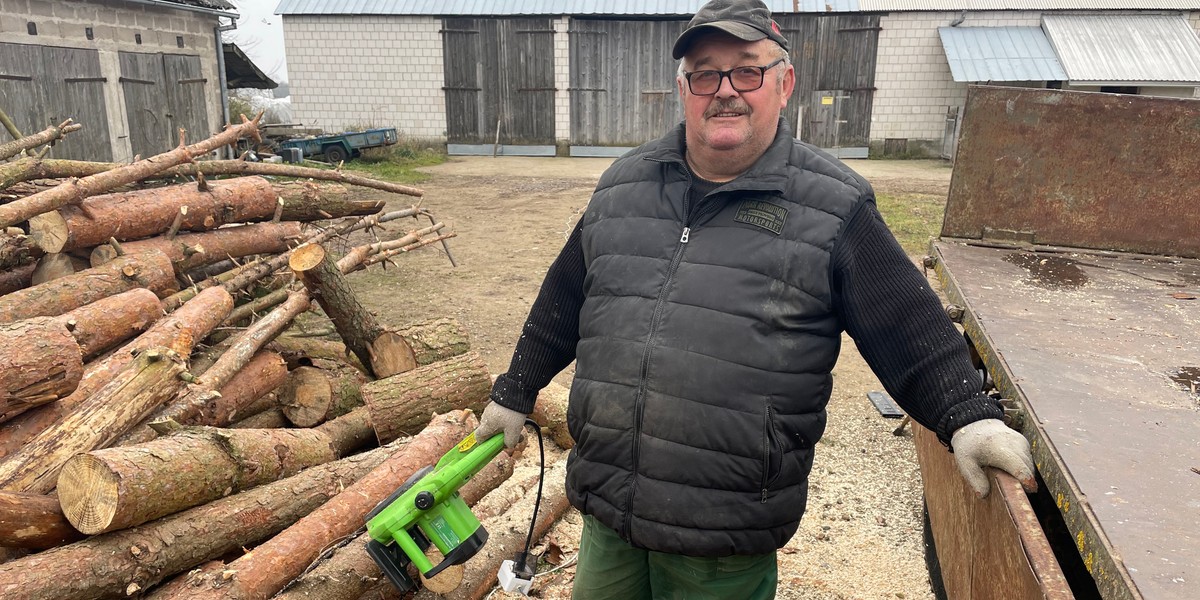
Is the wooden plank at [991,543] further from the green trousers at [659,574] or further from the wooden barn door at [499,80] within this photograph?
the wooden barn door at [499,80]

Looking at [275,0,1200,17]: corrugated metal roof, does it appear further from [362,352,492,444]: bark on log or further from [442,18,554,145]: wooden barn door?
[362,352,492,444]: bark on log

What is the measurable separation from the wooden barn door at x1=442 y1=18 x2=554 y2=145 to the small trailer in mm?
2611

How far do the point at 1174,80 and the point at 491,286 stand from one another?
15498mm

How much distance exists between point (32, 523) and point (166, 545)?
1.44 ft

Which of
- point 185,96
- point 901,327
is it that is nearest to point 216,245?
point 901,327

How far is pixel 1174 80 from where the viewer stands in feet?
51.4

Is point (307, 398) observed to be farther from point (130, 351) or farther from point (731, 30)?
point (731, 30)

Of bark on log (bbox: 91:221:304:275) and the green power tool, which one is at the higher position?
bark on log (bbox: 91:221:304:275)

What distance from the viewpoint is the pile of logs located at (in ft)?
9.25

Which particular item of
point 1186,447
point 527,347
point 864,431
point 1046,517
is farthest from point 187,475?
point 864,431

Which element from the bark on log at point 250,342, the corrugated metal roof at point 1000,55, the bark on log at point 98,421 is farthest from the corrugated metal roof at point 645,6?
the bark on log at point 98,421

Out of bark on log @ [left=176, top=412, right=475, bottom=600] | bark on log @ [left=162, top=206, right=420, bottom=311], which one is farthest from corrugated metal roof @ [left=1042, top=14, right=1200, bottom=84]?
bark on log @ [left=176, top=412, right=475, bottom=600]

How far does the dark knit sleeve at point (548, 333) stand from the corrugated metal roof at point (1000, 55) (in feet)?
54.0

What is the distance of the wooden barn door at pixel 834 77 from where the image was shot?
18234 millimetres
